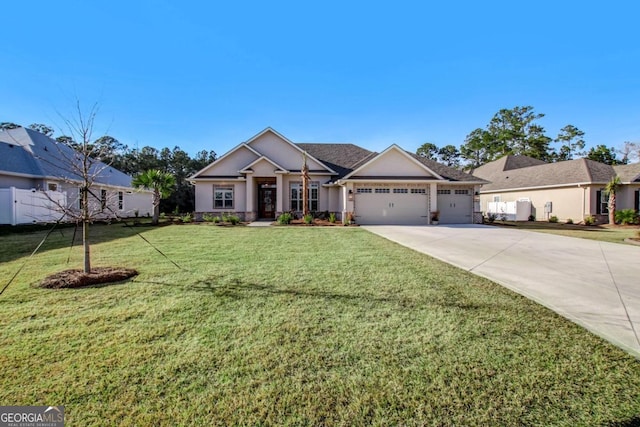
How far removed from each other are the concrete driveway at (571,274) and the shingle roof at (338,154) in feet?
44.3

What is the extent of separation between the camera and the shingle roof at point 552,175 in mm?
21516

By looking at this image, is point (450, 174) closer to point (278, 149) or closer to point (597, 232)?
point (597, 232)

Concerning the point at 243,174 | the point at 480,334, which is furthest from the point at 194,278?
the point at 243,174

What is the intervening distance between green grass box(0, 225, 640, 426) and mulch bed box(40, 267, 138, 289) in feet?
0.94

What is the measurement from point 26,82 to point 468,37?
18.4 metres

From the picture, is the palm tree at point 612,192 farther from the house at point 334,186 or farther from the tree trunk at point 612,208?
the house at point 334,186

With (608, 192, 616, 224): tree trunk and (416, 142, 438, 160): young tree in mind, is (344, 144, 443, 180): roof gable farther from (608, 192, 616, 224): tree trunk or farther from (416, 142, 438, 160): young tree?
(416, 142, 438, 160): young tree

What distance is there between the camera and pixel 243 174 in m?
20.9

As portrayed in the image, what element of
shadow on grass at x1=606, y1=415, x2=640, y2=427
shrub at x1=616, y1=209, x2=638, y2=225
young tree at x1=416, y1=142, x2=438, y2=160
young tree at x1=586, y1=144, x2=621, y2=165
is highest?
young tree at x1=416, y1=142, x2=438, y2=160

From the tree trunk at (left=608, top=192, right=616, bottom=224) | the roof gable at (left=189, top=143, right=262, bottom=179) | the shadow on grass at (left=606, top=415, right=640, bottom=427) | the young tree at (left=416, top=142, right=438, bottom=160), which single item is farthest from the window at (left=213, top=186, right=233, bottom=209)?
the young tree at (left=416, top=142, right=438, bottom=160)

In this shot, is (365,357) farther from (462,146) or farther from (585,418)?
(462,146)

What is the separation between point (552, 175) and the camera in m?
24.0

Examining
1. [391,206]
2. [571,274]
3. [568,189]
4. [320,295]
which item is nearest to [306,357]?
[320,295]

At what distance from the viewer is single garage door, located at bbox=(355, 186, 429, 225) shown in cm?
1938
